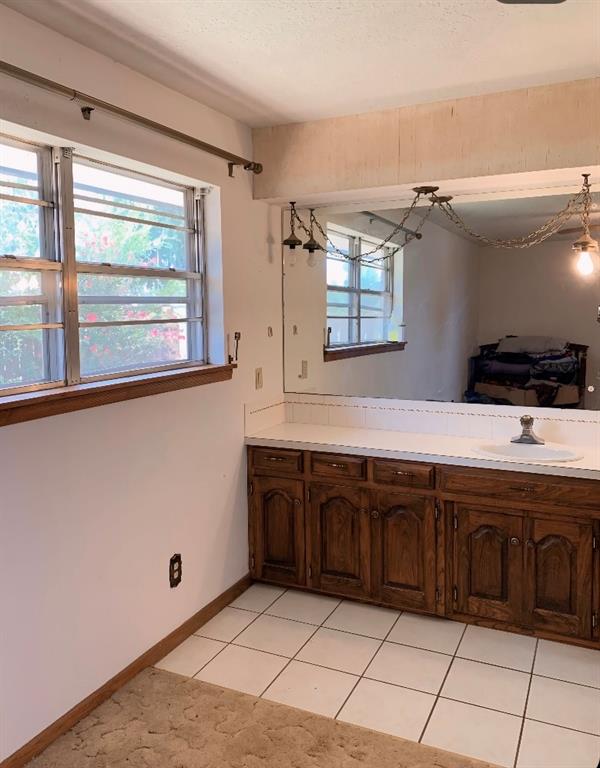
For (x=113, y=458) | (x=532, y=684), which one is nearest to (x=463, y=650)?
(x=532, y=684)

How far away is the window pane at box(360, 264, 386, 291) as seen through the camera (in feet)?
11.4

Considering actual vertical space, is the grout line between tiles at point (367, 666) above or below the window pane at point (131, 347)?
below

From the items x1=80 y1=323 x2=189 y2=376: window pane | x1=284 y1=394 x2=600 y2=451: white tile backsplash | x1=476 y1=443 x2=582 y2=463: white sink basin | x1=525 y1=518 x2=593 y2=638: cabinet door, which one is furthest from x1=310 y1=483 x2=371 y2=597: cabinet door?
x1=80 y1=323 x2=189 y2=376: window pane

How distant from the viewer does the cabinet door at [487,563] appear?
2783 mm

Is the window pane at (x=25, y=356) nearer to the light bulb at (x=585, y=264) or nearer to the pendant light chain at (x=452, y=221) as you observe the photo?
the pendant light chain at (x=452, y=221)

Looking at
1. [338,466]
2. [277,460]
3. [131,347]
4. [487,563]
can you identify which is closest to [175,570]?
[277,460]

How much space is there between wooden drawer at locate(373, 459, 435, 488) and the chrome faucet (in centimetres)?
48

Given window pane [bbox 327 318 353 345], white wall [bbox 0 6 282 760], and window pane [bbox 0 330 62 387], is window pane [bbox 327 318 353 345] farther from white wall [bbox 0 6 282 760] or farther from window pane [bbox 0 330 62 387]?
window pane [bbox 0 330 62 387]

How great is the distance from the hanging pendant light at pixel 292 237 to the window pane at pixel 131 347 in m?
0.78

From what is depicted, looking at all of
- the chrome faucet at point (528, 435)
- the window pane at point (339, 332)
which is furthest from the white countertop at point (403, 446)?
the window pane at point (339, 332)

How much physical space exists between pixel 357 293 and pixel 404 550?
4.61 feet

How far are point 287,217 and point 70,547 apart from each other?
6.91 ft

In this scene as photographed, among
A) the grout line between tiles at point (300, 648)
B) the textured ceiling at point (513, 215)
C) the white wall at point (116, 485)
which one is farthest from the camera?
the textured ceiling at point (513, 215)

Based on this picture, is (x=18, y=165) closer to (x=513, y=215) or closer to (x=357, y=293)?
(x=357, y=293)
